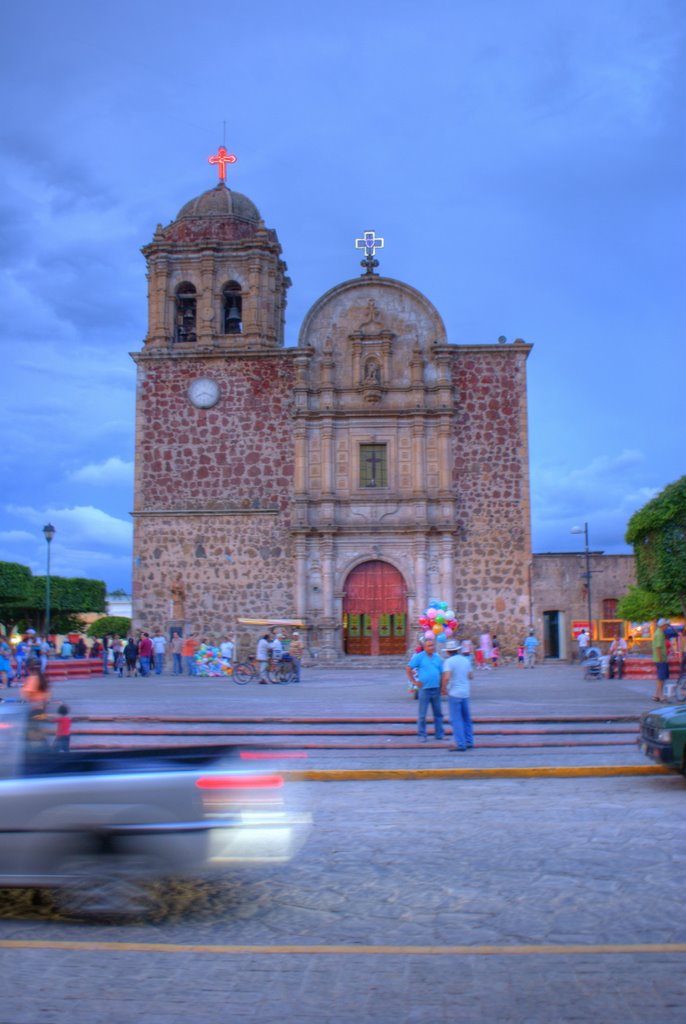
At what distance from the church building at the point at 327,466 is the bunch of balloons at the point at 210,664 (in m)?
1.87

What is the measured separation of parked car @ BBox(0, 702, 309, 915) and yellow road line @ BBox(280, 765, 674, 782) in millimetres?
5240

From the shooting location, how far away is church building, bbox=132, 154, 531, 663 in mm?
32625

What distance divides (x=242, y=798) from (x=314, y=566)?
1068 inches

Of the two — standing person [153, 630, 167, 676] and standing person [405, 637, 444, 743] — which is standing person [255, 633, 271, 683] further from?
standing person [405, 637, 444, 743]

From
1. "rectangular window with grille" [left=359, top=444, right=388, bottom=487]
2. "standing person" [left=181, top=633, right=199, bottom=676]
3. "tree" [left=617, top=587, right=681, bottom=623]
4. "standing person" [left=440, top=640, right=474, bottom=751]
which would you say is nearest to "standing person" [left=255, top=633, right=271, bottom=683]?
"standing person" [left=181, top=633, right=199, bottom=676]

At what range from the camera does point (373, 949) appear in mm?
5000

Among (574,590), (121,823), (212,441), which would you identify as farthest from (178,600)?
(121,823)

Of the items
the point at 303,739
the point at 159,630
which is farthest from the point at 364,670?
the point at 303,739

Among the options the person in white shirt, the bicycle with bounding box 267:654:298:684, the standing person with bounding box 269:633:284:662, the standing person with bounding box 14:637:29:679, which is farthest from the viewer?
the standing person with bounding box 14:637:29:679

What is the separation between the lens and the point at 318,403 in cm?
3353

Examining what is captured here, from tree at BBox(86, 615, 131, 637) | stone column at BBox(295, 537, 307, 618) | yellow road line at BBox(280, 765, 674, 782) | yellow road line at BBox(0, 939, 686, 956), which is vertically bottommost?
yellow road line at BBox(280, 765, 674, 782)

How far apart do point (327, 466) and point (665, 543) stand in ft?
41.0

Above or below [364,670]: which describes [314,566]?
above

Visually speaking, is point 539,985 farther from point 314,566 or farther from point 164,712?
point 314,566
